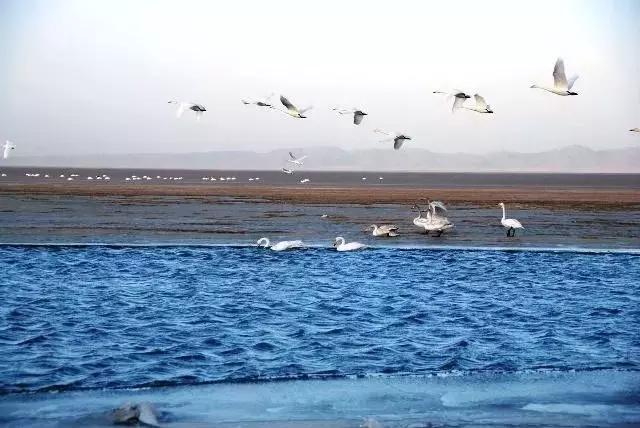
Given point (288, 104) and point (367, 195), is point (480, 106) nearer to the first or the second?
point (288, 104)

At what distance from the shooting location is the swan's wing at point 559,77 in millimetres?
20039

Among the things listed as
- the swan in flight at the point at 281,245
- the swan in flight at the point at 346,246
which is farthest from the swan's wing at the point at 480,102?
the swan in flight at the point at 281,245

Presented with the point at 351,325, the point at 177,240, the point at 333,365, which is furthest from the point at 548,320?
the point at 177,240

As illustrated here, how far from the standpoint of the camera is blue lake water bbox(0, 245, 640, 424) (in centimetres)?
1459

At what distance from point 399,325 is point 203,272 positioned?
8.90 metres

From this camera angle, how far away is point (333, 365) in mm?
14680

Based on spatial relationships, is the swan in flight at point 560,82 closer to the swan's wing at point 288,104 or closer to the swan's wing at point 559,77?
the swan's wing at point 559,77

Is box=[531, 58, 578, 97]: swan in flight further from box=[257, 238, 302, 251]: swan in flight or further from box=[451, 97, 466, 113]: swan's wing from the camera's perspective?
box=[257, 238, 302, 251]: swan in flight

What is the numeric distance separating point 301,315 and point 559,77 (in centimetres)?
751

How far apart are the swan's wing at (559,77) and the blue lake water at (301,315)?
15.8 feet

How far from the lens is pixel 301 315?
63.1 ft

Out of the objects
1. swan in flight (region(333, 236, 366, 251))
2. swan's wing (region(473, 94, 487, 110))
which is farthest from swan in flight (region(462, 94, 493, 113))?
swan in flight (region(333, 236, 366, 251))

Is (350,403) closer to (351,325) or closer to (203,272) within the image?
(351,325)

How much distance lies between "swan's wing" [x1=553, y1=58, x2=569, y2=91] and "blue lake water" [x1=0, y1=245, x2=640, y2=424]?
481cm
